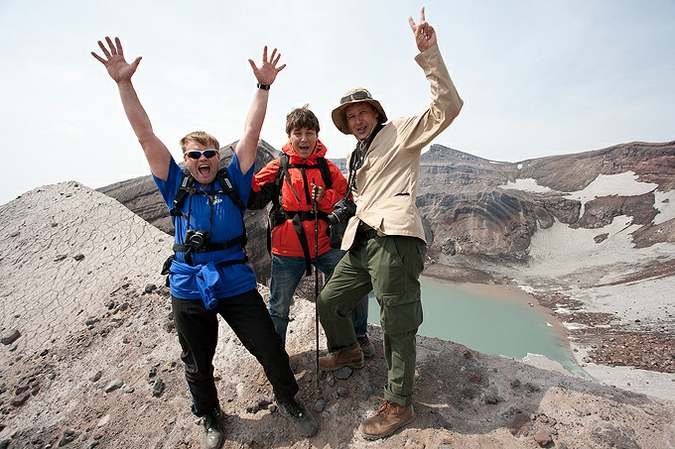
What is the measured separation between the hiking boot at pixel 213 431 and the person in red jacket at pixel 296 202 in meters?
0.94

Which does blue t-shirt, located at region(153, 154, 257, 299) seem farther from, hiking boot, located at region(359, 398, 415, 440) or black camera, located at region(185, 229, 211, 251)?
hiking boot, located at region(359, 398, 415, 440)

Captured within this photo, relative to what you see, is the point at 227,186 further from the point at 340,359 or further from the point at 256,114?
the point at 340,359

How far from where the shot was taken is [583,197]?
89.2ft

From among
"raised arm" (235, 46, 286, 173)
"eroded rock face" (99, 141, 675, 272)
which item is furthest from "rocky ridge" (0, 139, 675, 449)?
"eroded rock face" (99, 141, 675, 272)

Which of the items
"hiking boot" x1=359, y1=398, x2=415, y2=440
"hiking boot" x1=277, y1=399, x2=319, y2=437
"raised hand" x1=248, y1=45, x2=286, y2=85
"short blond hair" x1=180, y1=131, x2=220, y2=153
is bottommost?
"hiking boot" x1=277, y1=399, x2=319, y2=437

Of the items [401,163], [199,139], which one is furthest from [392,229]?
[199,139]

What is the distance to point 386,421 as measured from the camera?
2.71 metres

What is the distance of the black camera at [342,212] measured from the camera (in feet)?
10.2

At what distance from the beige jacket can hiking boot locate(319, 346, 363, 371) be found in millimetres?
1276

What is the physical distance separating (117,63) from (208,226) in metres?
1.47

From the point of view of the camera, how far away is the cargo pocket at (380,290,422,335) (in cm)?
257

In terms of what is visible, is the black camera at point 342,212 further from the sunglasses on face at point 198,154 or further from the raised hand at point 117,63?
the raised hand at point 117,63

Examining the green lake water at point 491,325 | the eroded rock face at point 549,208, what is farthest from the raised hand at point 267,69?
the eroded rock face at point 549,208

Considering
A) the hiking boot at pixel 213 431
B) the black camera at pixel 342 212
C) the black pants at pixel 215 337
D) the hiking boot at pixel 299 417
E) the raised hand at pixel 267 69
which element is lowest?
the hiking boot at pixel 213 431
